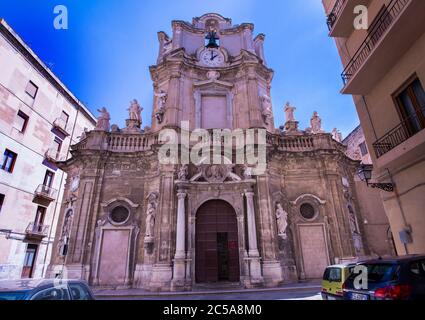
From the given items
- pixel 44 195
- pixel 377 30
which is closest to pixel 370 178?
pixel 377 30

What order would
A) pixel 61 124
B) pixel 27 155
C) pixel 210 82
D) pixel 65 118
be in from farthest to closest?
pixel 65 118, pixel 61 124, pixel 27 155, pixel 210 82

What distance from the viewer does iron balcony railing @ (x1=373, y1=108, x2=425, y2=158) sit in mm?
7012

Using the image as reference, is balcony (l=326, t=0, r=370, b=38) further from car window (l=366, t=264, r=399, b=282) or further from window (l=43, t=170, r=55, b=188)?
window (l=43, t=170, r=55, b=188)

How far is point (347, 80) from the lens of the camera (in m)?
9.31

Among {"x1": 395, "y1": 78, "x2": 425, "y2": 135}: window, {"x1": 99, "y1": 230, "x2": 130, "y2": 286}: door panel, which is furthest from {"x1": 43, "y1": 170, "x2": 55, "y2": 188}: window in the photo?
{"x1": 395, "y1": 78, "x2": 425, "y2": 135}: window

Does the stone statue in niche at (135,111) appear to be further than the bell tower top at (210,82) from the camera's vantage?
Yes

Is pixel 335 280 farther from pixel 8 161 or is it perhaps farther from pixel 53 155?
pixel 53 155

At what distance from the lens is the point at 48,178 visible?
72.0ft

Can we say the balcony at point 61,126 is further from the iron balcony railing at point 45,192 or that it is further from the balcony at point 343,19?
the balcony at point 343,19

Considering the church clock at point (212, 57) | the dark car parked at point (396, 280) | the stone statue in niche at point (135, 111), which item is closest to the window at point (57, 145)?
the stone statue in niche at point (135, 111)

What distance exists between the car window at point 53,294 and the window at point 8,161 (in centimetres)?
1858

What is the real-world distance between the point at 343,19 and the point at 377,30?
1.89 m

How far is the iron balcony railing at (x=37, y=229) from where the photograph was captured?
62.2 ft

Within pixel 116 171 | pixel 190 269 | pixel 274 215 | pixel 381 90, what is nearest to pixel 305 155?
pixel 274 215
